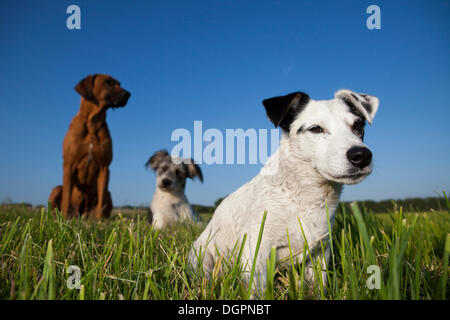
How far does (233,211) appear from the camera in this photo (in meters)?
2.71

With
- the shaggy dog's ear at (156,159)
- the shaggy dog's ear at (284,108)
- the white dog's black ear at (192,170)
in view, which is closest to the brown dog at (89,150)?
the shaggy dog's ear at (156,159)

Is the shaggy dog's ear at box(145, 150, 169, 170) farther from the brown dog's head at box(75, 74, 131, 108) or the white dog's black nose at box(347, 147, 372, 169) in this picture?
the white dog's black nose at box(347, 147, 372, 169)

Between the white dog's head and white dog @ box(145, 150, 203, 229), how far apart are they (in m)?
5.55

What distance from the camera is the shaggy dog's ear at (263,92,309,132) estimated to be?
260 cm

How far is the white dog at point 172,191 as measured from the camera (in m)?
7.76

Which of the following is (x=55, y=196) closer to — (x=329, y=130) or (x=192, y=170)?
(x=192, y=170)

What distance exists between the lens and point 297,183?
242cm

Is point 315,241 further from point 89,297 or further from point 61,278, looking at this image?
point 61,278

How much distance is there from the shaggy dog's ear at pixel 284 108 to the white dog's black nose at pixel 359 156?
2.29ft

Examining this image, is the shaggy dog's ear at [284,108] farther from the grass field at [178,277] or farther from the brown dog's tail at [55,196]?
the brown dog's tail at [55,196]

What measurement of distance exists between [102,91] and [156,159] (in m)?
2.69

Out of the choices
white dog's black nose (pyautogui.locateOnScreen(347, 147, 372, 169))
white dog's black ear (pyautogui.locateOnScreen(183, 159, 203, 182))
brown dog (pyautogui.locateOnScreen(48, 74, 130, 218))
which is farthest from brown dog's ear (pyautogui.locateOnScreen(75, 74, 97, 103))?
white dog's black nose (pyautogui.locateOnScreen(347, 147, 372, 169))

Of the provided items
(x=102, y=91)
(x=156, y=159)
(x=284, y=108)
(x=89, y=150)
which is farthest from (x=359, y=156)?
(x=156, y=159)

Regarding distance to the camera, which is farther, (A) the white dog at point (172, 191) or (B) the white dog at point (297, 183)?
(A) the white dog at point (172, 191)
